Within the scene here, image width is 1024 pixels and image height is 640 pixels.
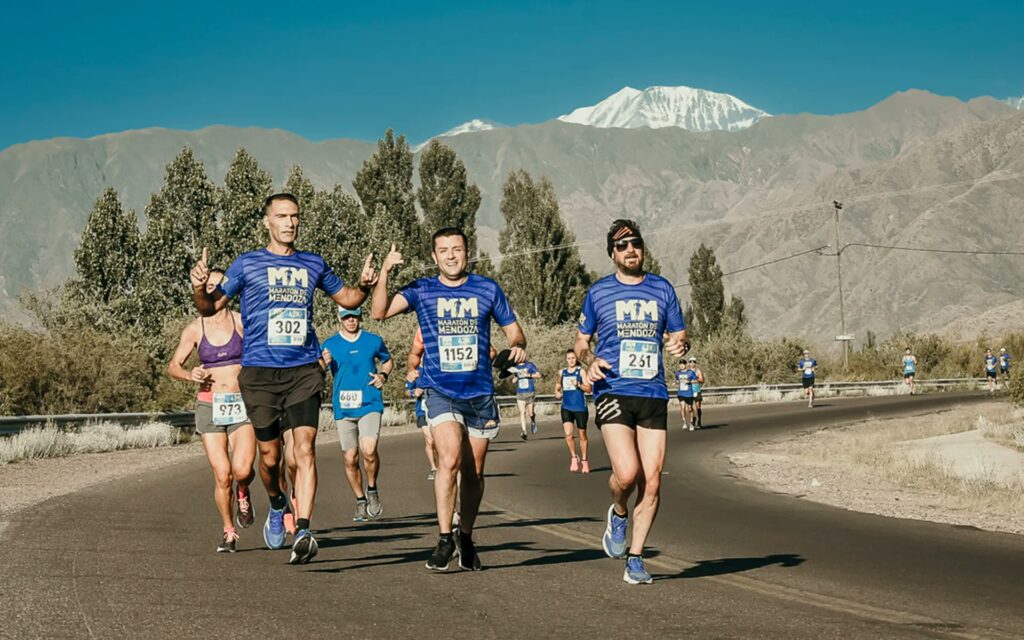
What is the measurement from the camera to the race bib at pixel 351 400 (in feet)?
41.7

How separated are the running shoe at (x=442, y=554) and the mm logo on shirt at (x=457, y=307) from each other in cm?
151

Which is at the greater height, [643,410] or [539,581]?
[643,410]

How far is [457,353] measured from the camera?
28.5 feet

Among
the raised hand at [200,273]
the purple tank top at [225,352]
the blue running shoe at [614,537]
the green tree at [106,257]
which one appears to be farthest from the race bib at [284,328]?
the green tree at [106,257]

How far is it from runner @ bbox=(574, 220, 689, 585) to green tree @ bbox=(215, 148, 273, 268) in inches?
1958

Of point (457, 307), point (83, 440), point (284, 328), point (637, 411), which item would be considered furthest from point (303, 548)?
point (83, 440)

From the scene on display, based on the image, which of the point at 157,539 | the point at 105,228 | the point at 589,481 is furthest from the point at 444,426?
the point at 105,228

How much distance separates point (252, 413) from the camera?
9008 mm

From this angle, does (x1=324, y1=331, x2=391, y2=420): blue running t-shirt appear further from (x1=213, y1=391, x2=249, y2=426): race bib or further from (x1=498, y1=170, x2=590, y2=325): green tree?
(x1=498, y1=170, x2=590, y2=325): green tree

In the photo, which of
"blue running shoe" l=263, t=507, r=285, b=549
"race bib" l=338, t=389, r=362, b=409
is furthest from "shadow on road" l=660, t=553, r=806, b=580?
"race bib" l=338, t=389, r=362, b=409

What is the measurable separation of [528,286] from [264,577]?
55.9m

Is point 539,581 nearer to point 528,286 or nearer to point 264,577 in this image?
point 264,577

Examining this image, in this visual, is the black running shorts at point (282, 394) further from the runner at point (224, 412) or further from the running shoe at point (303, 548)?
the running shoe at point (303, 548)

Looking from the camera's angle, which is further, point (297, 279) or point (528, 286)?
point (528, 286)
